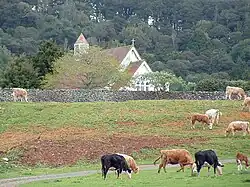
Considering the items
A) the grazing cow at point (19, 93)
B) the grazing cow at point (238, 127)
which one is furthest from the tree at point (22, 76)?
the grazing cow at point (238, 127)

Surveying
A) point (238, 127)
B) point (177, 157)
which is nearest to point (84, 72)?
point (238, 127)

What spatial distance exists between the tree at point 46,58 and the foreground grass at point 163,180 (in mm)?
47620

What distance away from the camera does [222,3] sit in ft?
489

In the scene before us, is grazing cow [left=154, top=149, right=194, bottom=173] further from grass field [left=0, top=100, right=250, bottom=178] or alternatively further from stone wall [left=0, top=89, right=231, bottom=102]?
stone wall [left=0, top=89, right=231, bottom=102]

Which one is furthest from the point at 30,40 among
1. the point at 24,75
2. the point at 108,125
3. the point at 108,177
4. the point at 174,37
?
the point at 108,177

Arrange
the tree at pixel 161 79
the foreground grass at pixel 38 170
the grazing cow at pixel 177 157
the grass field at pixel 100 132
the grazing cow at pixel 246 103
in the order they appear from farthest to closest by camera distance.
→ the tree at pixel 161 79 → the grazing cow at pixel 246 103 → the grass field at pixel 100 132 → the foreground grass at pixel 38 170 → the grazing cow at pixel 177 157

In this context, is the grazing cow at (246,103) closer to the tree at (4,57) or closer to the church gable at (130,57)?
the church gable at (130,57)

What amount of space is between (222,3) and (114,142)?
4588 inches

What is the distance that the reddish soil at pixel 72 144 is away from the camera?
35.5 metres

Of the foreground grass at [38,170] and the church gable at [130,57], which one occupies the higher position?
the church gable at [130,57]

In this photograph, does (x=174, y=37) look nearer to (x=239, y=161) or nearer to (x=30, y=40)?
(x=30, y=40)

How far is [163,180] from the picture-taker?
23.8m

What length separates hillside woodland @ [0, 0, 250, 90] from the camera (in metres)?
117

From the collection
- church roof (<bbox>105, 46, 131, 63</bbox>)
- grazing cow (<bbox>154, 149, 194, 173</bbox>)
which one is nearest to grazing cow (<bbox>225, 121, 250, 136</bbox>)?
grazing cow (<bbox>154, 149, 194, 173</bbox>)
